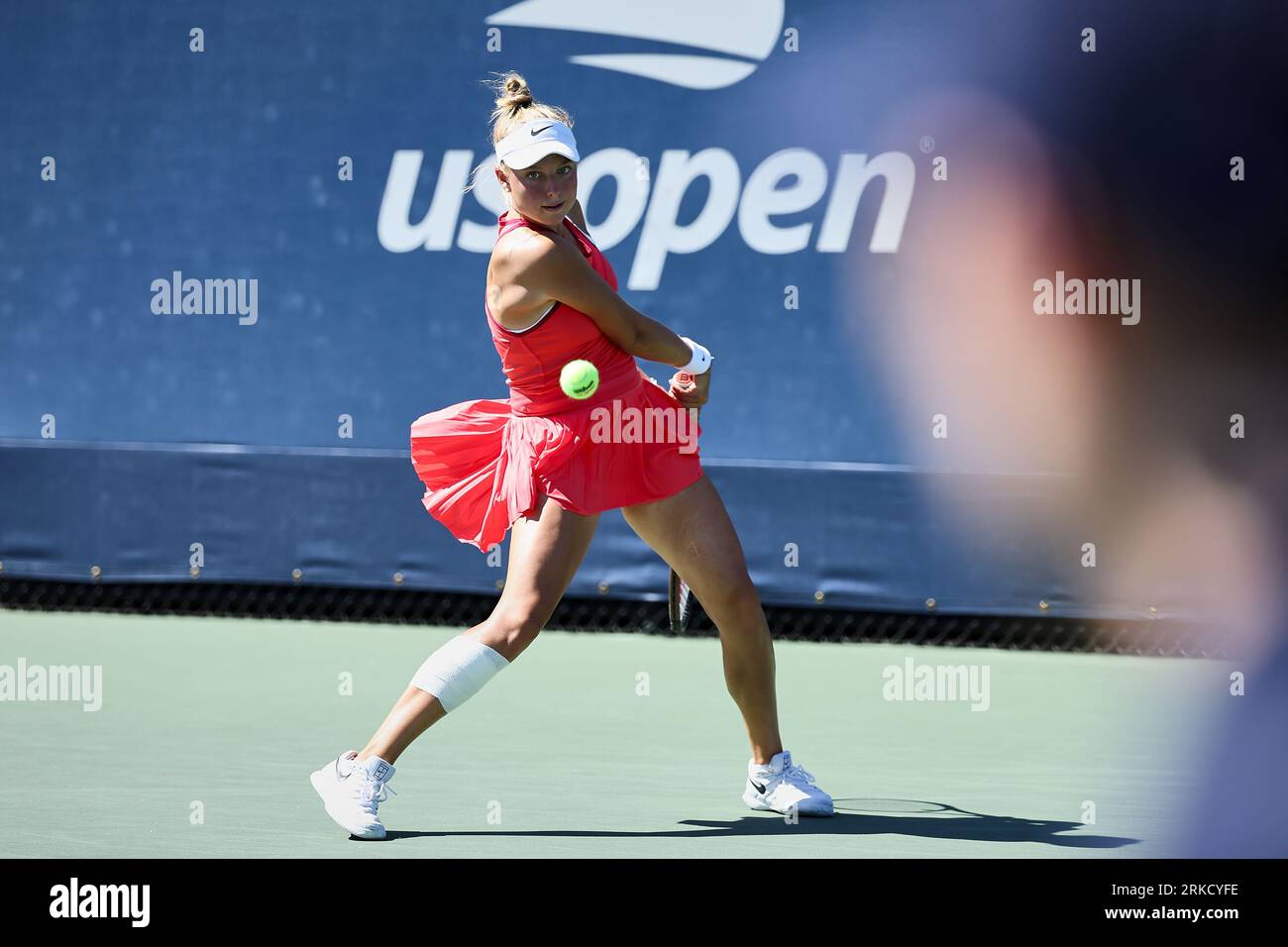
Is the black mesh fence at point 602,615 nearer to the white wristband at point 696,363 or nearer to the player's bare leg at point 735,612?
the player's bare leg at point 735,612

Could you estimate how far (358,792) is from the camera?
14.5 feet

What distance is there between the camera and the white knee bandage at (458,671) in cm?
443

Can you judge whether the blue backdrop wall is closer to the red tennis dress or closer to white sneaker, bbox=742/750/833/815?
white sneaker, bbox=742/750/833/815

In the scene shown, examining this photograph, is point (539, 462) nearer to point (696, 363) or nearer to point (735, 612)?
point (696, 363)

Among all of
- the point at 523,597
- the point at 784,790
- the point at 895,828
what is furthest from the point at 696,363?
the point at 895,828

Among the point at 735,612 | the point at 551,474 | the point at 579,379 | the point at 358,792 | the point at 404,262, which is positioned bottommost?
the point at 358,792

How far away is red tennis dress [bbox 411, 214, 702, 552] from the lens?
461cm

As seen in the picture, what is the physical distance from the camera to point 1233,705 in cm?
662

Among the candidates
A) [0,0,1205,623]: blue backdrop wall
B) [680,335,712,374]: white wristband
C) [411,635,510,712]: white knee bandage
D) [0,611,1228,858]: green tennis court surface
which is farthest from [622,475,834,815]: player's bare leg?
[0,0,1205,623]: blue backdrop wall

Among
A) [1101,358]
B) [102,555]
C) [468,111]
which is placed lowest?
[102,555]

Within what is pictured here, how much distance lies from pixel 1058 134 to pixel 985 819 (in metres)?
3.60

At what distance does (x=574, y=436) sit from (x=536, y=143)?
0.71 metres

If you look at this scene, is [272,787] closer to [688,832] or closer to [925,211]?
[688,832]

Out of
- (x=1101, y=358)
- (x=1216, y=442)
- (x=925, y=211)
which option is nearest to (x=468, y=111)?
(x=925, y=211)
